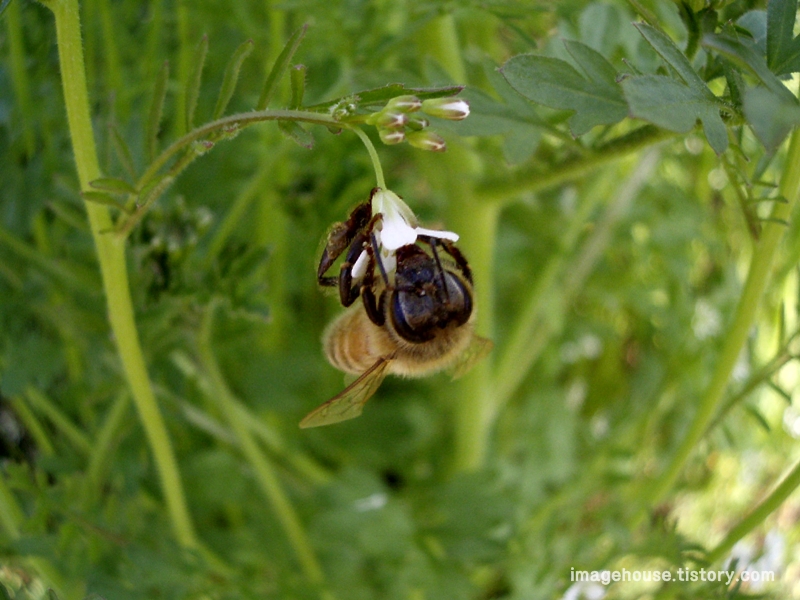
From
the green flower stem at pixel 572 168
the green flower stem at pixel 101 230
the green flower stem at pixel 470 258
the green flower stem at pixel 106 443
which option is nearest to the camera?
the green flower stem at pixel 101 230

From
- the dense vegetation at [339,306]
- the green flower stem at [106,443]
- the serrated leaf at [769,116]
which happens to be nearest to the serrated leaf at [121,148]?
the dense vegetation at [339,306]

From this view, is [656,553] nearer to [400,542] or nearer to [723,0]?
[400,542]

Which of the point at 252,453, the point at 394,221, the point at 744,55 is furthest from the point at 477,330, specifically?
the point at 744,55

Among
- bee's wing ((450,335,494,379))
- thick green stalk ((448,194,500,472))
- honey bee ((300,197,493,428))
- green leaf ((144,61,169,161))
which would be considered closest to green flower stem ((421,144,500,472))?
thick green stalk ((448,194,500,472))

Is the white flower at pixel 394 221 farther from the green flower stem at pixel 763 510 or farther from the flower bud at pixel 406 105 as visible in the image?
the green flower stem at pixel 763 510

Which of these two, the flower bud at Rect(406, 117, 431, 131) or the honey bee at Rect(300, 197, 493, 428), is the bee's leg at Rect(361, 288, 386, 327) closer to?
the honey bee at Rect(300, 197, 493, 428)

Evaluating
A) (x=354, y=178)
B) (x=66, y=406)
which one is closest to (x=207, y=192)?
(x=354, y=178)
